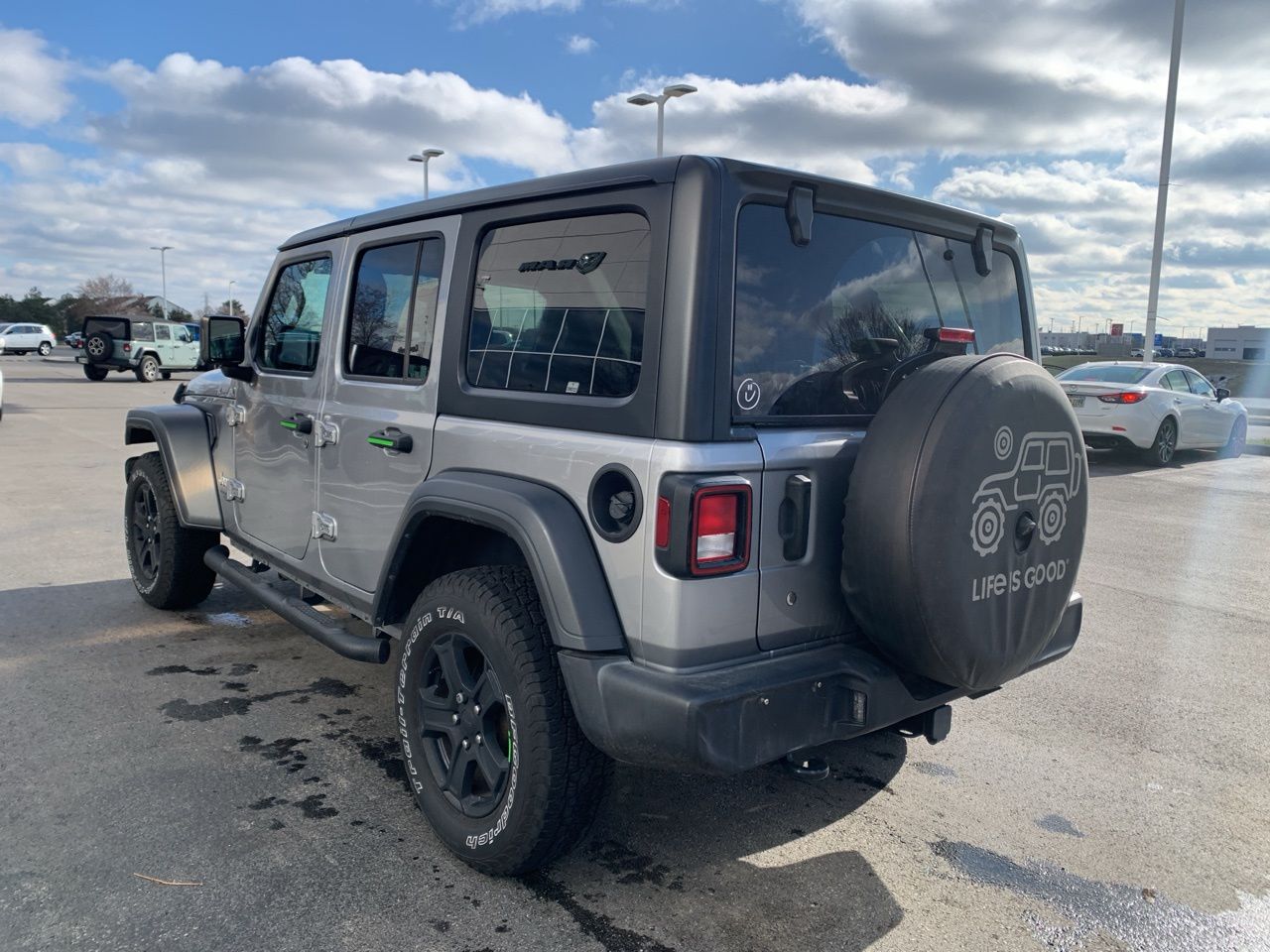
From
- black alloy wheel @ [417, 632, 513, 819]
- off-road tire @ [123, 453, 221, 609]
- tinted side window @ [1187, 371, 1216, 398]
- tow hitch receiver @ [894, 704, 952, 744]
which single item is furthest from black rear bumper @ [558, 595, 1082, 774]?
tinted side window @ [1187, 371, 1216, 398]

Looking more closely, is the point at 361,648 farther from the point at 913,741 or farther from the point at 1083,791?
the point at 1083,791

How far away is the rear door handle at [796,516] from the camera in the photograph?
254 cm

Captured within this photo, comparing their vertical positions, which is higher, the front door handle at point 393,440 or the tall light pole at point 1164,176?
the tall light pole at point 1164,176

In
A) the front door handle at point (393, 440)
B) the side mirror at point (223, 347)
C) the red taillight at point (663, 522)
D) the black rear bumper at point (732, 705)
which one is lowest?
the black rear bumper at point (732, 705)

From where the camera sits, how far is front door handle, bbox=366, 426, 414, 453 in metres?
3.26

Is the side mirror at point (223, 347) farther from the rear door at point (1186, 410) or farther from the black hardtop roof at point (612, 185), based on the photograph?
the rear door at point (1186, 410)

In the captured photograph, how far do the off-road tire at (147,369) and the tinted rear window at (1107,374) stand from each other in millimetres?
25497

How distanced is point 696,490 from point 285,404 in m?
2.42

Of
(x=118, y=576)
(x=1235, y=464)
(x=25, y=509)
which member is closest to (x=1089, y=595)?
(x=118, y=576)

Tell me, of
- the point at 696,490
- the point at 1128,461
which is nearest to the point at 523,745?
the point at 696,490

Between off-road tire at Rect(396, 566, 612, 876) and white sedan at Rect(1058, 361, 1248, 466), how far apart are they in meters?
11.1

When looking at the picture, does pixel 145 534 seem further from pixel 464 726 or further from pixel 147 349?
pixel 147 349

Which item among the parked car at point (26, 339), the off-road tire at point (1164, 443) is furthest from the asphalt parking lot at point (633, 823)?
the parked car at point (26, 339)

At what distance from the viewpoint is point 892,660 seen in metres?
2.64
